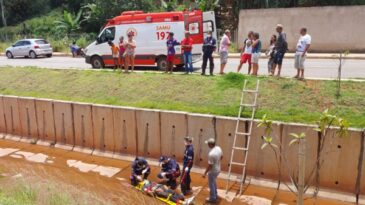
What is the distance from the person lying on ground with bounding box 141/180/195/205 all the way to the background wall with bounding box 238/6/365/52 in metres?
18.7

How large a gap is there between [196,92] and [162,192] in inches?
163

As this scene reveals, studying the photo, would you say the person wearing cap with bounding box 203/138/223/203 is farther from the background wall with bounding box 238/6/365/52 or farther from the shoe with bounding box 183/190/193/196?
the background wall with bounding box 238/6/365/52

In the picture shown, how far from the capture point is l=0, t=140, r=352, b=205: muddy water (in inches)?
378

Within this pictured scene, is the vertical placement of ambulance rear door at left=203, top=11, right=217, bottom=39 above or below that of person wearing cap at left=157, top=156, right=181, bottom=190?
above

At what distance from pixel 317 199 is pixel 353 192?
83 centimetres

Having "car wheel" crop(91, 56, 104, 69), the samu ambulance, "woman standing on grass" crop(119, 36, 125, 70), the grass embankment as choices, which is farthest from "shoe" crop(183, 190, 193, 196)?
"car wheel" crop(91, 56, 104, 69)

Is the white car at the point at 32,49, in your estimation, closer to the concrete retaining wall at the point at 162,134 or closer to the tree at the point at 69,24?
the tree at the point at 69,24

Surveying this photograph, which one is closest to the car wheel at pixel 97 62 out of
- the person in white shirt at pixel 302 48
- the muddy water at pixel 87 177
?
the muddy water at pixel 87 177

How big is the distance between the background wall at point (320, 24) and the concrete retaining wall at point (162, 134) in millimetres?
16703

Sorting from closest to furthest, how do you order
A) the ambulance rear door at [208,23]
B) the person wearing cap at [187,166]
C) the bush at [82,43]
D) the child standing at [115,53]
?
the person wearing cap at [187,166]
the child standing at [115,53]
the ambulance rear door at [208,23]
the bush at [82,43]

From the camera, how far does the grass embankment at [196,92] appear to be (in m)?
10.8

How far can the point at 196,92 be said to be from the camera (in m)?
12.8

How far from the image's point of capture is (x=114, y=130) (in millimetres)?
12633

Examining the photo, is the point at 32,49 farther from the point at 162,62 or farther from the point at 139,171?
the point at 139,171
